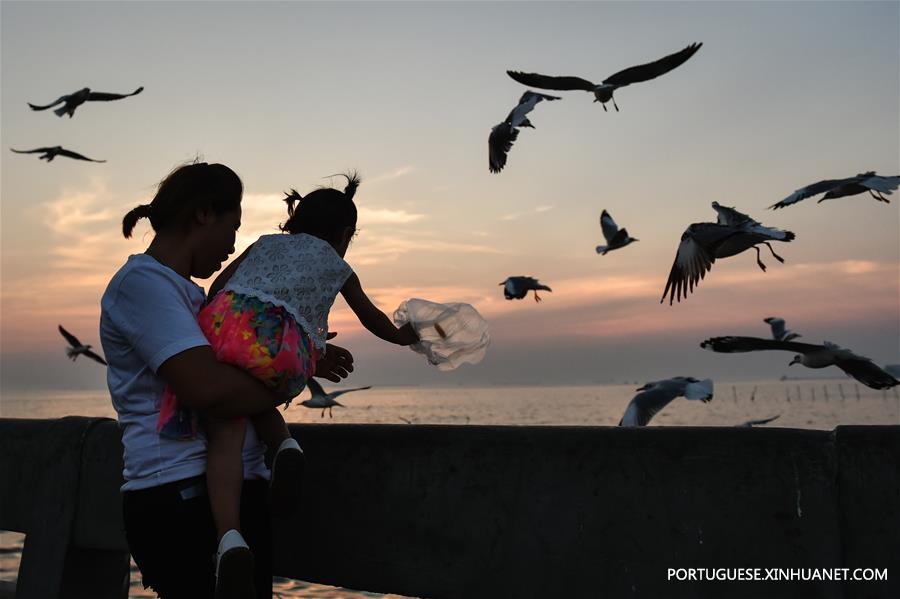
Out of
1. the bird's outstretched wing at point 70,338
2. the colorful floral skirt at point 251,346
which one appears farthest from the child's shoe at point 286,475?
the bird's outstretched wing at point 70,338

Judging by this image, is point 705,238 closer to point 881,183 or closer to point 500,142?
point 881,183

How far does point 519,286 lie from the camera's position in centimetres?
1300

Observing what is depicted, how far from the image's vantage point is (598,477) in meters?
2.99

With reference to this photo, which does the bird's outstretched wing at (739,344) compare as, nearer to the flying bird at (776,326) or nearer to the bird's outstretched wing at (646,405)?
the bird's outstretched wing at (646,405)

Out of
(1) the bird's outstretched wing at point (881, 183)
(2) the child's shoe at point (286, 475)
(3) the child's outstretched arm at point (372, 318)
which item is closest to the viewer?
(2) the child's shoe at point (286, 475)

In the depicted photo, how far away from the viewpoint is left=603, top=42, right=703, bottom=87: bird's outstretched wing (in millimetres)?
8844

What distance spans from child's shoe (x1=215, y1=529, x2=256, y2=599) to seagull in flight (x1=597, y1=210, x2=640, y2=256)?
10.4 meters

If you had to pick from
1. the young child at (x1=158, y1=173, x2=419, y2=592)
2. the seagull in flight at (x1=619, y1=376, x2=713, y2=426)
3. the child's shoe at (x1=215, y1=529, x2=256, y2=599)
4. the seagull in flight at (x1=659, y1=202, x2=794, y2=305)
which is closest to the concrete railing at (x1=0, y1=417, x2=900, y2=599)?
the young child at (x1=158, y1=173, x2=419, y2=592)

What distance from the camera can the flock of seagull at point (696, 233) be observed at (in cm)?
637

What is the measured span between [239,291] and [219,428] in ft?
1.49

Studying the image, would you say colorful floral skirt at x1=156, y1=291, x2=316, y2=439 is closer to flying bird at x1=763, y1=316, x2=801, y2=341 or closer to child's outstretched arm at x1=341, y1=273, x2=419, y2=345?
child's outstretched arm at x1=341, y1=273, x2=419, y2=345

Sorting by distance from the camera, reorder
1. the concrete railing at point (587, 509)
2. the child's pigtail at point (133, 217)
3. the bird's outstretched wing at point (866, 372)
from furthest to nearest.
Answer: the bird's outstretched wing at point (866, 372) < the child's pigtail at point (133, 217) < the concrete railing at point (587, 509)

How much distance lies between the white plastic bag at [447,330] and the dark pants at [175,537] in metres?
1.38

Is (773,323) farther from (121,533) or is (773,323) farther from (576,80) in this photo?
(121,533)
